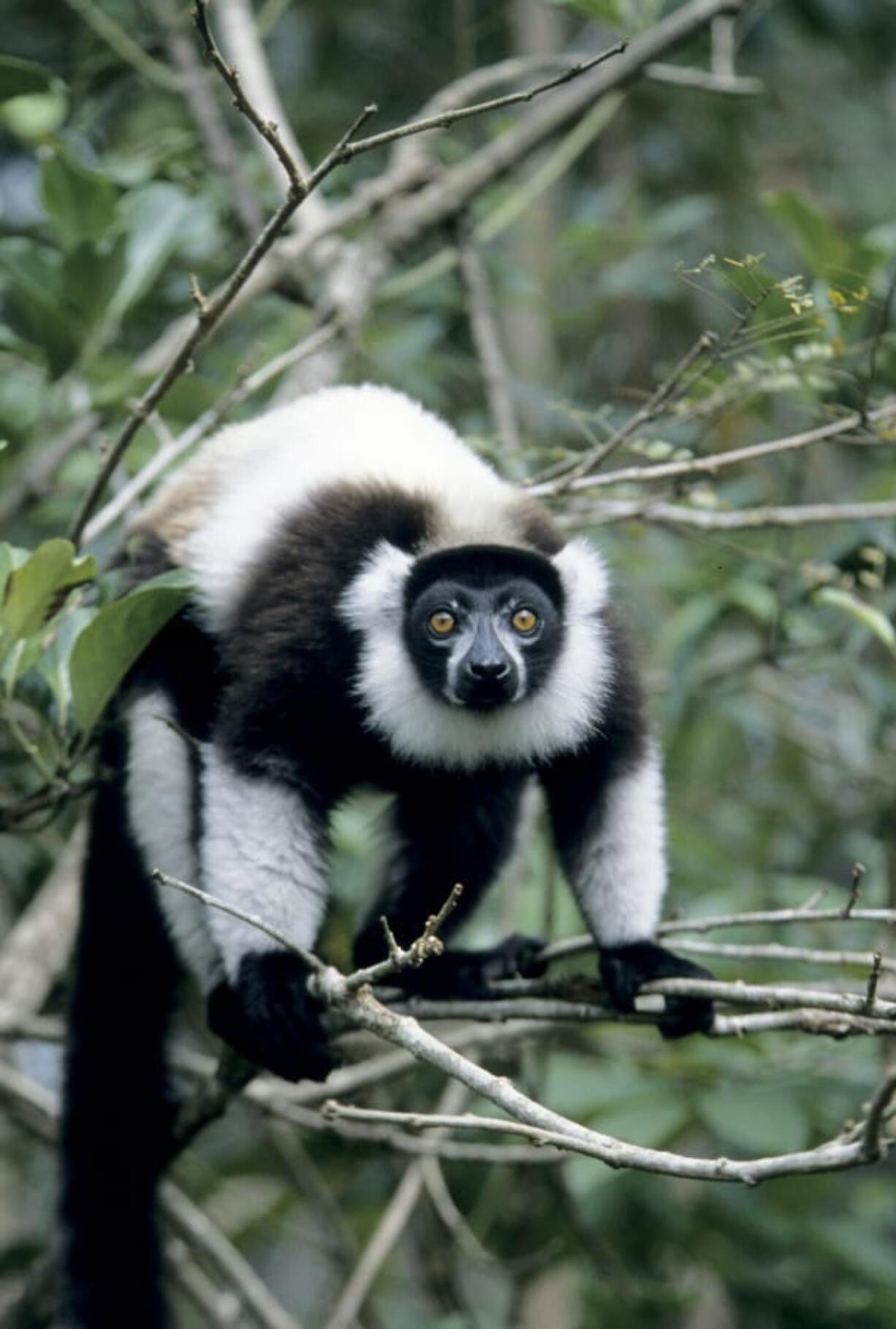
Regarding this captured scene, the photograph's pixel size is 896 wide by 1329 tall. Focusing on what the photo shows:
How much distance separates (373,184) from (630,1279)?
3836mm

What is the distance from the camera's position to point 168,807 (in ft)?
13.5

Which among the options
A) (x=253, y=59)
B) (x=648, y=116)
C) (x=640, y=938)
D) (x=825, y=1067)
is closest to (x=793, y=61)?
(x=648, y=116)

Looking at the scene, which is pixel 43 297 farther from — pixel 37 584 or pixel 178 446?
pixel 37 584

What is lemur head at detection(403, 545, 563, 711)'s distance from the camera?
156 inches

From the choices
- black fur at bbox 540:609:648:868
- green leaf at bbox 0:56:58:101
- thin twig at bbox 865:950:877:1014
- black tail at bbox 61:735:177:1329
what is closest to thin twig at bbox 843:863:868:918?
thin twig at bbox 865:950:877:1014

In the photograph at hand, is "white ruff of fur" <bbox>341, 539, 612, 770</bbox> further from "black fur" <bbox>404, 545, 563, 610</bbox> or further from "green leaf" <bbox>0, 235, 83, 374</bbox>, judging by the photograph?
"green leaf" <bbox>0, 235, 83, 374</bbox>

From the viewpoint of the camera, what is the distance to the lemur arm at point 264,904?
3.74 metres

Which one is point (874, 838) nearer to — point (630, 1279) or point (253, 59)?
point (630, 1279)

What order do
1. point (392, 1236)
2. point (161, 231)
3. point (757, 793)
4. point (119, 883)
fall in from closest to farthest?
point (119, 883) < point (392, 1236) < point (161, 231) < point (757, 793)

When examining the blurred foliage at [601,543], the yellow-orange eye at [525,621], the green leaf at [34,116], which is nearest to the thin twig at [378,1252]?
the blurred foliage at [601,543]

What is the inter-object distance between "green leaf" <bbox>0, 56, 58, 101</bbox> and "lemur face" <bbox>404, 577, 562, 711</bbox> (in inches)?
69.5

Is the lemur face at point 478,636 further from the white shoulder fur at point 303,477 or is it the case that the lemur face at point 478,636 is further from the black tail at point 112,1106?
the black tail at point 112,1106

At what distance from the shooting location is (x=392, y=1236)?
4711 mm

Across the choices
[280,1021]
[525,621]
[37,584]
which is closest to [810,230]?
[525,621]
